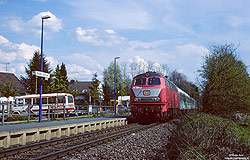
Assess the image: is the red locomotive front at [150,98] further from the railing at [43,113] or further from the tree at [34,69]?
the tree at [34,69]

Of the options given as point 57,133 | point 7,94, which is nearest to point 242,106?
point 57,133

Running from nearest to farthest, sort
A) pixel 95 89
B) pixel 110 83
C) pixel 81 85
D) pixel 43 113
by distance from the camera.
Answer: pixel 43 113 → pixel 95 89 → pixel 110 83 → pixel 81 85

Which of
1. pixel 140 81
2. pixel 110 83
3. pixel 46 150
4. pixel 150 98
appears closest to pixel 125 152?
pixel 46 150

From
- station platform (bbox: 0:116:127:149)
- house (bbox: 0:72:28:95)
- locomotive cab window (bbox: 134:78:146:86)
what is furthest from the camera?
house (bbox: 0:72:28:95)

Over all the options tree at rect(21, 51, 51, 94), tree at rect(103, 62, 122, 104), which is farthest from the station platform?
tree at rect(103, 62, 122, 104)

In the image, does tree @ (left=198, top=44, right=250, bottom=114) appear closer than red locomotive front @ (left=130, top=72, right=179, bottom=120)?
No

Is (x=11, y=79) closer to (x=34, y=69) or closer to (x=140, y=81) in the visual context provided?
(x=34, y=69)

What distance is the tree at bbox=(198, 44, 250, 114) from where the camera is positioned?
899 inches

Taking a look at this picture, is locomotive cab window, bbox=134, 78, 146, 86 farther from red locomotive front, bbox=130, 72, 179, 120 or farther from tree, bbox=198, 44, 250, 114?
tree, bbox=198, 44, 250, 114

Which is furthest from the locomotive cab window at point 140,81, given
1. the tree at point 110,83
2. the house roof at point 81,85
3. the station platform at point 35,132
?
the house roof at point 81,85

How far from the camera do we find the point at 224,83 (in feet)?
77.2

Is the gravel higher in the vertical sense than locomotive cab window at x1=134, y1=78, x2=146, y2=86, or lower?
lower

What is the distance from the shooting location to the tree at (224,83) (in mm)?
22844

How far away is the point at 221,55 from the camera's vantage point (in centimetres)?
2444
